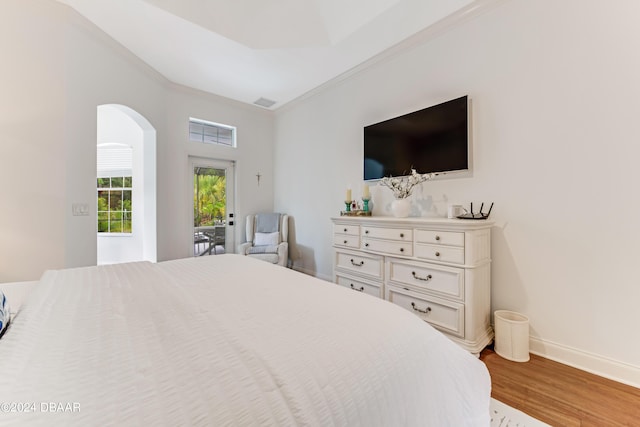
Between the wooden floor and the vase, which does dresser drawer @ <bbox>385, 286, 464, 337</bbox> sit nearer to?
the wooden floor

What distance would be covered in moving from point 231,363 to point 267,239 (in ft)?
12.3

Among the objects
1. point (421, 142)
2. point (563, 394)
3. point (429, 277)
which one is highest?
point (421, 142)

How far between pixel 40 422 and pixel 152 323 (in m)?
0.43

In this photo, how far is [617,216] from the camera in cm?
176

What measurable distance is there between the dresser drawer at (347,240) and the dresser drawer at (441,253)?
2.37 feet

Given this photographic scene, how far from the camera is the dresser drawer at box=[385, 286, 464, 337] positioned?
A: 2.04 m

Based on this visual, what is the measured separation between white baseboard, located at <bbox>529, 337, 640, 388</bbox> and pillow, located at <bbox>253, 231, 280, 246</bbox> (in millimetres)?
3331

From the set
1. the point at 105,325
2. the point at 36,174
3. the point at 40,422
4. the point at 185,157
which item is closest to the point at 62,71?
the point at 36,174

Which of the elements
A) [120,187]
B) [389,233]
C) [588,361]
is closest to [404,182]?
[389,233]

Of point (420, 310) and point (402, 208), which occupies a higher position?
point (402, 208)

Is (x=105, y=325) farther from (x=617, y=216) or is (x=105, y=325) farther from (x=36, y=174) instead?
(x=617, y=216)

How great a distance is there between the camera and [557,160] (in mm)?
1979

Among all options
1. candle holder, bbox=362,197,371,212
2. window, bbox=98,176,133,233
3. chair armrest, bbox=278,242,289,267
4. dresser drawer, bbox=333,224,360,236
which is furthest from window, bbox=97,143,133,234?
candle holder, bbox=362,197,371,212

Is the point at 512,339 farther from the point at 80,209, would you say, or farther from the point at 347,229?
the point at 80,209
